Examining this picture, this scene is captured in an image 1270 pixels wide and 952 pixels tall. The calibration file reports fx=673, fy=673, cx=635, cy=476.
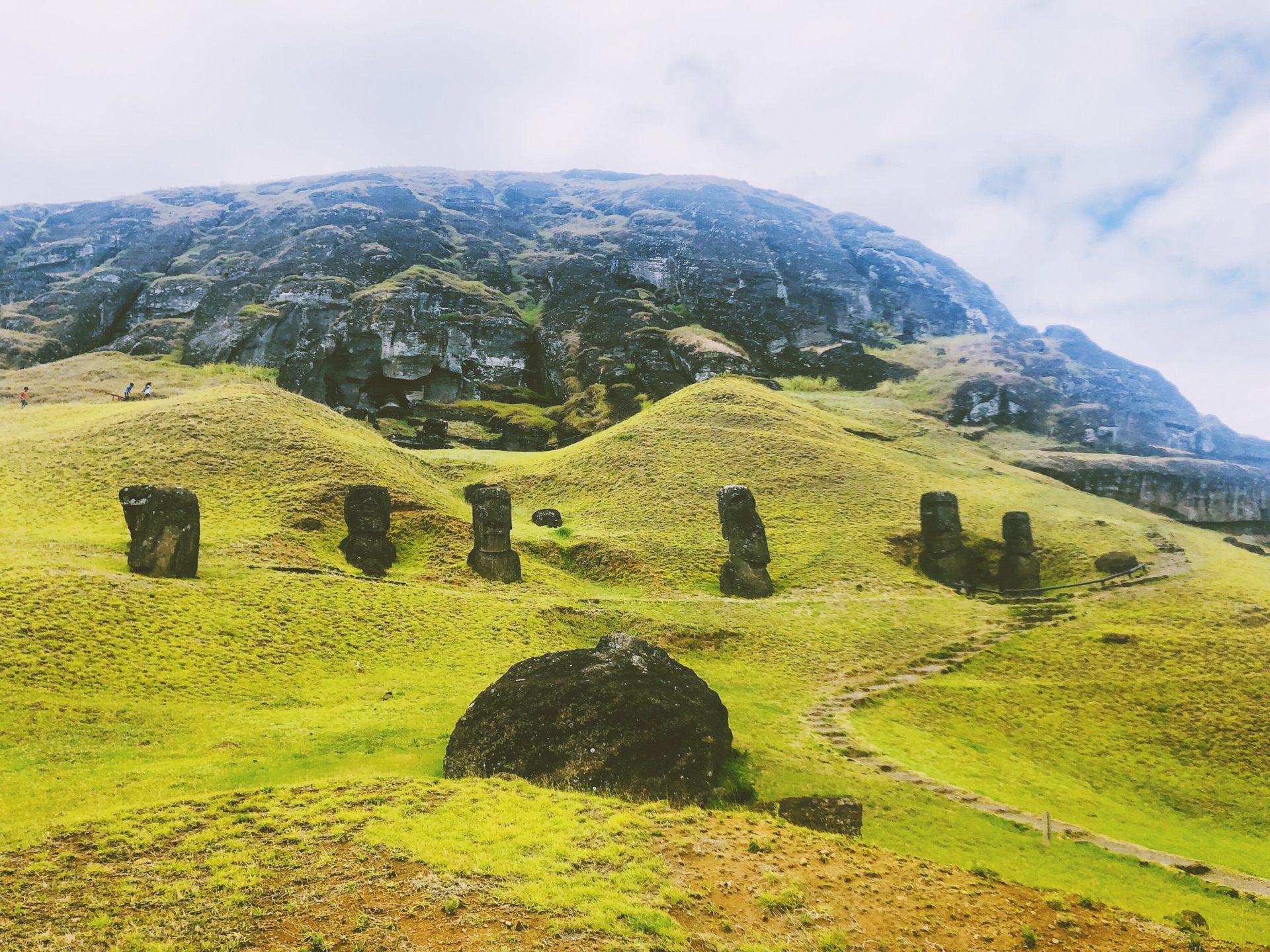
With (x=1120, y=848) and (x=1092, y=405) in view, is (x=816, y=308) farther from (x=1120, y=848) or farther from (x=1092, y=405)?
(x=1120, y=848)

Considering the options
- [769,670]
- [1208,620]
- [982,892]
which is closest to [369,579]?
[769,670]

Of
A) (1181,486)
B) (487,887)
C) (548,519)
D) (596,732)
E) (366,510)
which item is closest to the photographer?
(487,887)

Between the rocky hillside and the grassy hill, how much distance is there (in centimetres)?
3524

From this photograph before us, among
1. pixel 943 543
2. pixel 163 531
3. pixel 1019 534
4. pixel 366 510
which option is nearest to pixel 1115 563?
pixel 1019 534

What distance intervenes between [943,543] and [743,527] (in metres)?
12.1

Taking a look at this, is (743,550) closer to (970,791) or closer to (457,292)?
(970,791)

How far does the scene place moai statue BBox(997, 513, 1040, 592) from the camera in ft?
120

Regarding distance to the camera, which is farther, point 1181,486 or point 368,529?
point 1181,486

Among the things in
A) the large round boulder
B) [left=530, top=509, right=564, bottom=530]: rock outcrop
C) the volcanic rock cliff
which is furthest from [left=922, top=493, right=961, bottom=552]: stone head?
the volcanic rock cliff

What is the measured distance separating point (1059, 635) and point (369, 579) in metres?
29.3

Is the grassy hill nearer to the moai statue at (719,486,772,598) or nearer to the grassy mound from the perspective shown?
the grassy mound

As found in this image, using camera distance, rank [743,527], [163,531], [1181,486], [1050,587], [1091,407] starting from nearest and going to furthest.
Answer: [163,531]
[1050,587]
[743,527]
[1181,486]
[1091,407]

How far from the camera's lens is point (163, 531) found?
2420 centimetres

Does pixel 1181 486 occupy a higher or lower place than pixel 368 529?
higher
